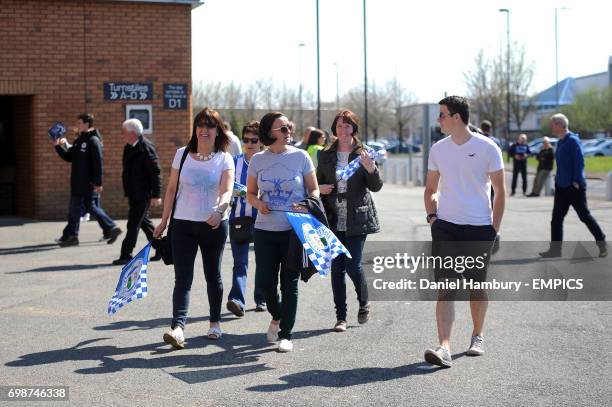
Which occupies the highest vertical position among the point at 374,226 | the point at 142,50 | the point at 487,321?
the point at 142,50

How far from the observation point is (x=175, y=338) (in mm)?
7531

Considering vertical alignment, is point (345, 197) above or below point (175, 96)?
below

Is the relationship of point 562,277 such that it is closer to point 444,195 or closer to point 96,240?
point 444,195

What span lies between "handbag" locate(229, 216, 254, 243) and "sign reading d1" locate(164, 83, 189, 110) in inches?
432

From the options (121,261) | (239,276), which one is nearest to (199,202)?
(239,276)

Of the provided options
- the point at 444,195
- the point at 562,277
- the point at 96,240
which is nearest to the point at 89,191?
the point at 96,240

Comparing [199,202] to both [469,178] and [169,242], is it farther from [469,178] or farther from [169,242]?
[469,178]

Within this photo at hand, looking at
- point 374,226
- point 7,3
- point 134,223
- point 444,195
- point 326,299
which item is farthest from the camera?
point 7,3

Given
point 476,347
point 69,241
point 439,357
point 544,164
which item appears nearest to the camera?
point 439,357

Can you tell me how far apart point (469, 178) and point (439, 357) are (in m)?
1.26

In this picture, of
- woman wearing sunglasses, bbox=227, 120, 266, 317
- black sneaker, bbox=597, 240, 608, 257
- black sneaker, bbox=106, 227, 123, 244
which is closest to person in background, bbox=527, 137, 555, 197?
black sneaker, bbox=597, 240, 608, 257

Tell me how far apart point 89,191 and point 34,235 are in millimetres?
2316

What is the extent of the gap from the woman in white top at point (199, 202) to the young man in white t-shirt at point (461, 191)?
171 cm

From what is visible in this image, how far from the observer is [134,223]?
12.4 metres
